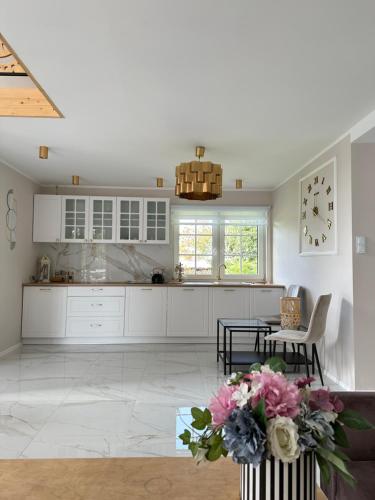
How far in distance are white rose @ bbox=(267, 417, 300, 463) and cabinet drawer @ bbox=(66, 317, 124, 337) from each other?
4818mm

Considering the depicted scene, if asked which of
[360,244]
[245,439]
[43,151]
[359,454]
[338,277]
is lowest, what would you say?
[359,454]

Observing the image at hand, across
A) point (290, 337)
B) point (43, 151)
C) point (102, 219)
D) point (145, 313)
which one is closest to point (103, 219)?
point (102, 219)

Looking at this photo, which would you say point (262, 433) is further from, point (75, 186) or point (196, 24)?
point (75, 186)

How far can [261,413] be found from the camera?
0.71 metres

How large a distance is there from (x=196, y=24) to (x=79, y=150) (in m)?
2.50

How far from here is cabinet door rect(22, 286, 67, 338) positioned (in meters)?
5.20

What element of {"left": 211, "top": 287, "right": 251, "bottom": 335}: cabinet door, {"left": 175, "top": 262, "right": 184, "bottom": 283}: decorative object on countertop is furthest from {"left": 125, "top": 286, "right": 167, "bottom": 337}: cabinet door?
{"left": 211, "top": 287, "right": 251, "bottom": 335}: cabinet door

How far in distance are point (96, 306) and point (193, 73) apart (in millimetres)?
3801

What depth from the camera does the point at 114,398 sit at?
3.19 meters

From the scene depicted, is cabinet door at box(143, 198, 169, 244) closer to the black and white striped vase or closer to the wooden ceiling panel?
the wooden ceiling panel

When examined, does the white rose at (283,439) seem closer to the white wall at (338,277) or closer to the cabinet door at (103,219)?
the white wall at (338,277)

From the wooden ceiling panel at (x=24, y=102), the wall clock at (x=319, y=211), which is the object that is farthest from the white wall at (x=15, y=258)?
the wall clock at (x=319, y=211)

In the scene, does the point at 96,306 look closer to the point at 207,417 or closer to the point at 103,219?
the point at 103,219

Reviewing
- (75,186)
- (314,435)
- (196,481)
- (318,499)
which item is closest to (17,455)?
(196,481)
